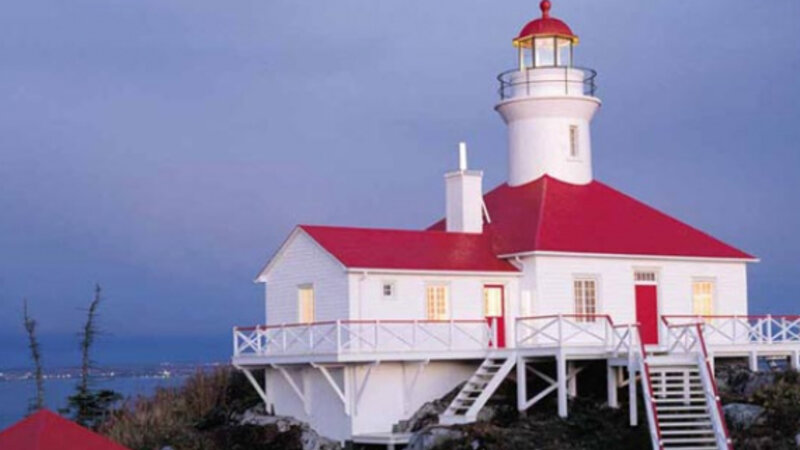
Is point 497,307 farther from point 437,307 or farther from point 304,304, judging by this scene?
point 304,304

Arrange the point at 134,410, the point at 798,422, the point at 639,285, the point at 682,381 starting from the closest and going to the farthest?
1. the point at 798,422
2. the point at 682,381
3. the point at 639,285
4. the point at 134,410

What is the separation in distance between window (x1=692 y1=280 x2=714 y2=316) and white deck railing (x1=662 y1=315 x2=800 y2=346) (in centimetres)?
80

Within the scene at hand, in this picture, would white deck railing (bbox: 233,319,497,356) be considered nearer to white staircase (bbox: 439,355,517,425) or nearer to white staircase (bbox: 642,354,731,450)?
white staircase (bbox: 439,355,517,425)

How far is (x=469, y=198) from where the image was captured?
33375 mm

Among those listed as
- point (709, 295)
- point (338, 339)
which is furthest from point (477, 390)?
point (709, 295)

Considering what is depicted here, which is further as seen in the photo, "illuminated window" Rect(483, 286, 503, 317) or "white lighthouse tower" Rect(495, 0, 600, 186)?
"white lighthouse tower" Rect(495, 0, 600, 186)

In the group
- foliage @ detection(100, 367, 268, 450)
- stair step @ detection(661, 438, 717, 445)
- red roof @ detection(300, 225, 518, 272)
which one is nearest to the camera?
stair step @ detection(661, 438, 717, 445)

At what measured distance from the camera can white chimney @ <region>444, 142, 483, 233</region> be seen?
33.3 meters

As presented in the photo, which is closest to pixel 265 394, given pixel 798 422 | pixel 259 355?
pixel 259 355

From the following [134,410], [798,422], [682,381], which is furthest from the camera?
[134,410]

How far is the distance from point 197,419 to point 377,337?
690 centimetres

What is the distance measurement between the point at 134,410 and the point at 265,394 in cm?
364

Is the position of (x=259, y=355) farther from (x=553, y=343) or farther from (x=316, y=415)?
(x=553, y=343)

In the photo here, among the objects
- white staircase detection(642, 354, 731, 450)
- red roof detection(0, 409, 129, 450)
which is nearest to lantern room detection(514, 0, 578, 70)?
white staircase detection(642, 354, 731, 450)
